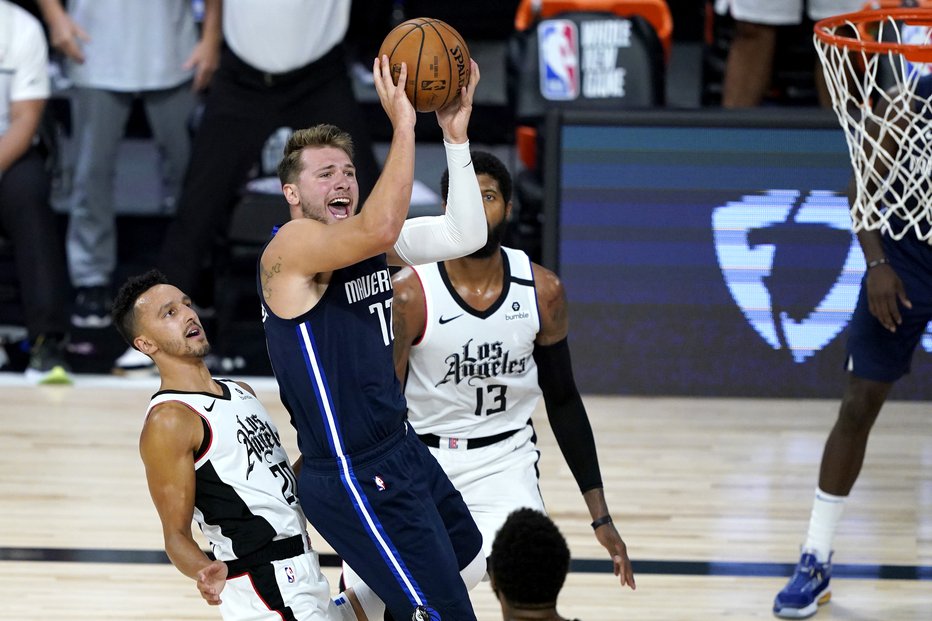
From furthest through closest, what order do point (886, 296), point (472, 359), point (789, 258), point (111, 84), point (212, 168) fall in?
point (111, 84)
point (212, 168)
point (789, 258)
point (886, 296)
point (472, 359)

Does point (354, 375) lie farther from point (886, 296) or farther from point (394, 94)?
point (886, 296)

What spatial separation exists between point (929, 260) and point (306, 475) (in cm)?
226

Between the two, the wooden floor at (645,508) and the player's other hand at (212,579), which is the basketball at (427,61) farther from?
the wooden floor at (645,508)

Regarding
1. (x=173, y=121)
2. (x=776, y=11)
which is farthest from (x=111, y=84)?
(x=776, y=11)

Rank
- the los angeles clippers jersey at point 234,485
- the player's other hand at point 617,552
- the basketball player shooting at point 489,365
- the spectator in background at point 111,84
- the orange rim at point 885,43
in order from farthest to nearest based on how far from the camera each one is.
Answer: the spectator in background at point 111,84 → the basketball player shooting at point 489,365 → the orange rim at point 885,43 → the player's other hand at point 617,552 → the los angeles clippers jersey at point 234,485

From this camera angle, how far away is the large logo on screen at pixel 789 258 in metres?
6.56

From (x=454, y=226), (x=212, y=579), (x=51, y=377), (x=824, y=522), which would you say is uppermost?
(x=454, y=226)

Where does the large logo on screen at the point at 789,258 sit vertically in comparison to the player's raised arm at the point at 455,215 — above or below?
below

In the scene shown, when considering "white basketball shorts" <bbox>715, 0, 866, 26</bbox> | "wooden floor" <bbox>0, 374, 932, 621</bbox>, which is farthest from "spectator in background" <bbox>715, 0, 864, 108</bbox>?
"wooden floor" <bbox>0, 374, 932, 621</bbox>

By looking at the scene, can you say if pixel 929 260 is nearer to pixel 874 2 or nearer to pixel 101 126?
pixel 874 2

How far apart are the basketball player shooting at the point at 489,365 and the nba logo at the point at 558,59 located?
10.4 feet

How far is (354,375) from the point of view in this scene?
10.9 feet

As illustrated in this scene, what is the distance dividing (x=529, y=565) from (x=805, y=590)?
5.79 feet

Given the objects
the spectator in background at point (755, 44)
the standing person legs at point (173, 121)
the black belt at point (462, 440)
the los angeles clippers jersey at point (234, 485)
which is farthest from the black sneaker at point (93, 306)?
the los angeles clippers jersey at point (234, 485)
